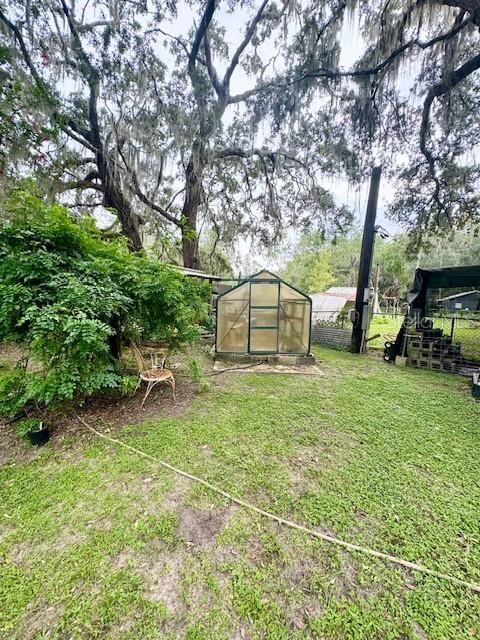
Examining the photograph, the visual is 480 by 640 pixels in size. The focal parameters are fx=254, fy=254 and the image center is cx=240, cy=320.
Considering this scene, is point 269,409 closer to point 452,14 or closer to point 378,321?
point 452,14

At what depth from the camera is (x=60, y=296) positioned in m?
2.48

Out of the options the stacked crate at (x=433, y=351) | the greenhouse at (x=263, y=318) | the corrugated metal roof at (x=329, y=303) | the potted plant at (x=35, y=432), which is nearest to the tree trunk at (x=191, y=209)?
the greenhouse at (x=263, y=318)

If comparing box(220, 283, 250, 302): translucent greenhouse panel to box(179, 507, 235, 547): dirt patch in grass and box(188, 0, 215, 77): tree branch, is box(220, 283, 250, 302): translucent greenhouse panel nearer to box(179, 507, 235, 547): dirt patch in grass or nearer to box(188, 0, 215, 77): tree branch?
box(179, 507, 235, 547): dirt patch in grass

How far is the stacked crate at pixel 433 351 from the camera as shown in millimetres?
5457

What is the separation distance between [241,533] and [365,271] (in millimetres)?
6865

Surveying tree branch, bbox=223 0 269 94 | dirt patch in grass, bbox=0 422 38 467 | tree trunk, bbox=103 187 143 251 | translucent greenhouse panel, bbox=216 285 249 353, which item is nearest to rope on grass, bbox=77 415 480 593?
dirt patch in grass, bbox=0 422 38 467

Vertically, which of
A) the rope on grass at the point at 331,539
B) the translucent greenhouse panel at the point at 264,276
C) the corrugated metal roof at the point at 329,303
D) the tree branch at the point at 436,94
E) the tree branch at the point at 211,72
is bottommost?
the rope on grass at the point at 331,539

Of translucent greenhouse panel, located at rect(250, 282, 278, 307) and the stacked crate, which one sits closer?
the stacked crate

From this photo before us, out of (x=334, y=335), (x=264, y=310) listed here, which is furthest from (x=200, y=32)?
(x=334, y=335)

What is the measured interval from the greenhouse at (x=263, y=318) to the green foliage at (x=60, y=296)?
→ 2425 millimetres

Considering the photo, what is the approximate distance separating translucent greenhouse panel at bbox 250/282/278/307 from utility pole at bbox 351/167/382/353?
8.98 feet

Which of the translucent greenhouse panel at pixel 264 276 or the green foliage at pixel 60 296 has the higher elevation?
the translucent greenhouse panel at pixel 264 276

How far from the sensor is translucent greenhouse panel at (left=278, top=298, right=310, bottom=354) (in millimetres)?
5664

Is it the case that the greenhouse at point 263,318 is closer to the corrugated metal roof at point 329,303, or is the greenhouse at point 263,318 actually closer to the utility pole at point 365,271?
the utility pole at point 365,271
